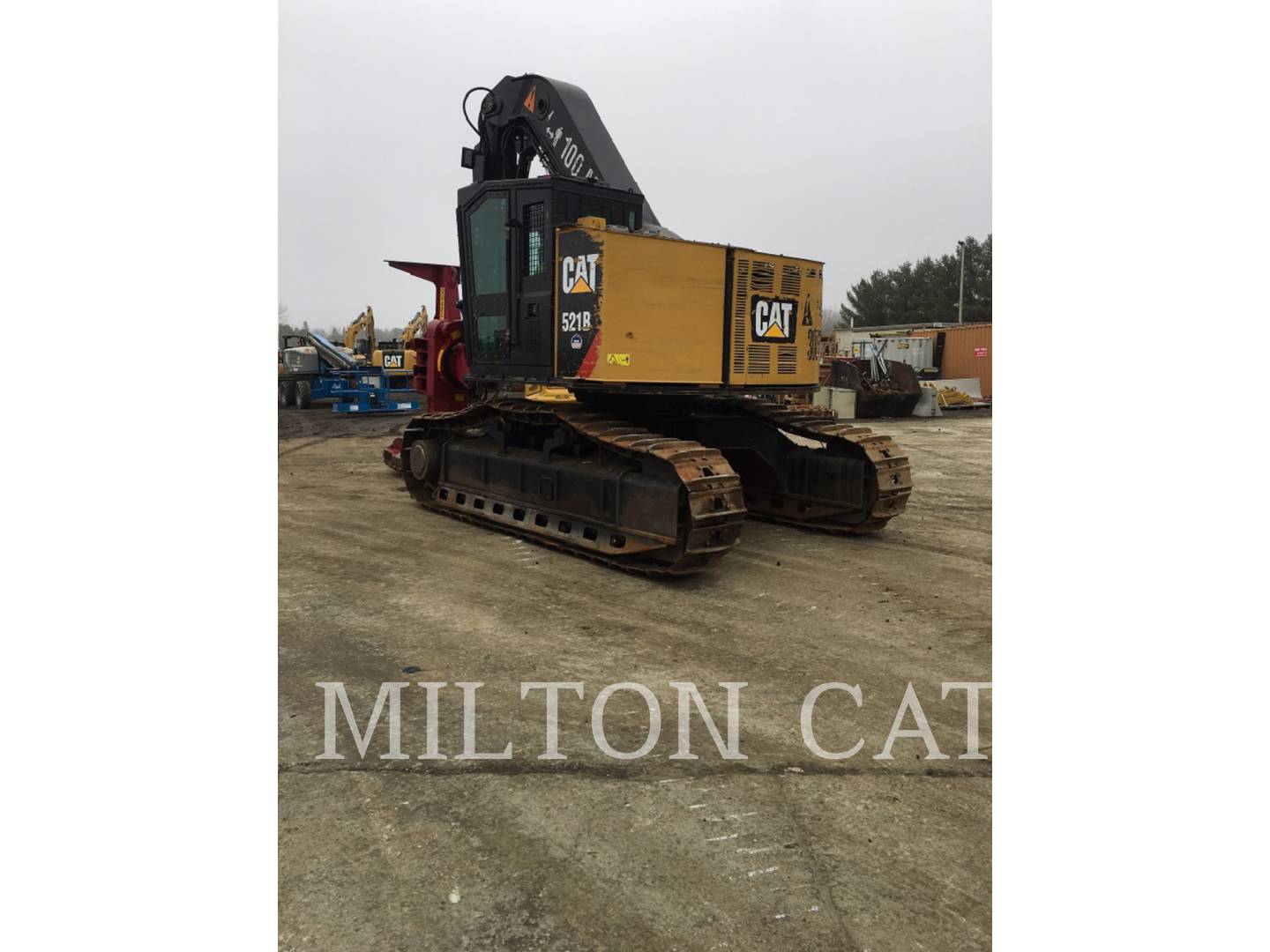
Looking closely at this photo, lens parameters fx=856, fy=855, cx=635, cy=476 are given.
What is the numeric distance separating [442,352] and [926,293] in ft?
177

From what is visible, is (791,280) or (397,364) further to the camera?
(397,364)

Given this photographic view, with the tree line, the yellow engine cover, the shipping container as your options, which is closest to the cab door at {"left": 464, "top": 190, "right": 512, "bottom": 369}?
the yellow engine cover

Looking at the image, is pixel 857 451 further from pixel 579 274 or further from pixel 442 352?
pixel 442 352

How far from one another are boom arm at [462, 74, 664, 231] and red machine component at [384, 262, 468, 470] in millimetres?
1706

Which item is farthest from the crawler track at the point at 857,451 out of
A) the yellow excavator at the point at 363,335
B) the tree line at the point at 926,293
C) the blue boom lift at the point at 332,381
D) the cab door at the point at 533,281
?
the tree line at the point at 926,293

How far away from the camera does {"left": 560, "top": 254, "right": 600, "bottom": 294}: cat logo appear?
22.9ft

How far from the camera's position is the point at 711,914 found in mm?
2785

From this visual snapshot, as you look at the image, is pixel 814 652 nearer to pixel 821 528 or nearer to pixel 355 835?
pixel 355 835

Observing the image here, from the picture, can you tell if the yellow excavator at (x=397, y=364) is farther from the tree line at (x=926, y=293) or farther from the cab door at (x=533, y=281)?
the tree line at (x=926, y=293)

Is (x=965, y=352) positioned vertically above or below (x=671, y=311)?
above

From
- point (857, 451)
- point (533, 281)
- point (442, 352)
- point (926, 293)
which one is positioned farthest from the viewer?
point (926, 293)

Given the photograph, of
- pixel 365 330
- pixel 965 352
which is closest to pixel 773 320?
pixel 365 330

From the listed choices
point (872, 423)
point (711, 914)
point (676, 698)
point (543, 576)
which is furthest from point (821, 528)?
point (872, 423)

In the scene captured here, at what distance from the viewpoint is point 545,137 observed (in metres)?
8.95
